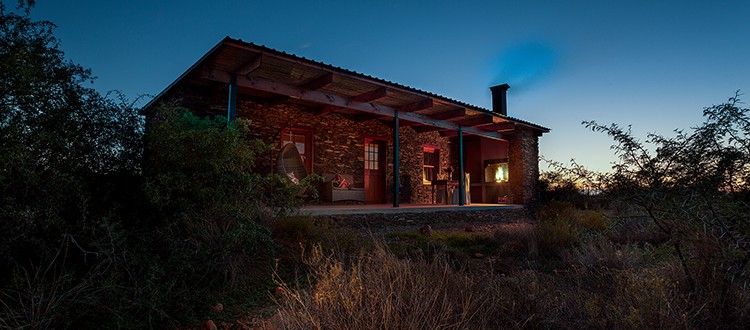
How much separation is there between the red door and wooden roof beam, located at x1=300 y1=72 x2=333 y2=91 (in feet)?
12.5

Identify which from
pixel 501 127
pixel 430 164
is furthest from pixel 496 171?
pixel 430 164

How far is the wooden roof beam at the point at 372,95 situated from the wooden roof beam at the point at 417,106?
1.28 metres

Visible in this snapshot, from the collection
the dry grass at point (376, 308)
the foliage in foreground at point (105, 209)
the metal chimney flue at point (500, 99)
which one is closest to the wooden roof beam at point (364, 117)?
the metal chimney flue at point (500, 99)

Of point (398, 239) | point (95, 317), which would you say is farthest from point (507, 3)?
point (95, 317)

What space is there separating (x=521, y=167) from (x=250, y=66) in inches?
389

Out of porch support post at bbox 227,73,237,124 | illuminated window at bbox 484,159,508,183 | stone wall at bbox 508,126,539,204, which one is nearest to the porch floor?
stone wall at bbox 508,126,539,204

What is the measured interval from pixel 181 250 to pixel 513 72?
1273 cm

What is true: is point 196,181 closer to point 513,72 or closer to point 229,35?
point 229,35

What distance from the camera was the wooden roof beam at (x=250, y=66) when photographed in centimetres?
595

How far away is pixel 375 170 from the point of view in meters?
11.4

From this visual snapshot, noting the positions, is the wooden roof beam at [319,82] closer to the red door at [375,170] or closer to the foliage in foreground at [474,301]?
the red door at [375,170]

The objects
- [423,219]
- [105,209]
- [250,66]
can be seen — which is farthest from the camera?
[423,219]

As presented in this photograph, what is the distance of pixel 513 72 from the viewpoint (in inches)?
528

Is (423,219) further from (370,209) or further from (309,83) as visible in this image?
(309,83)
